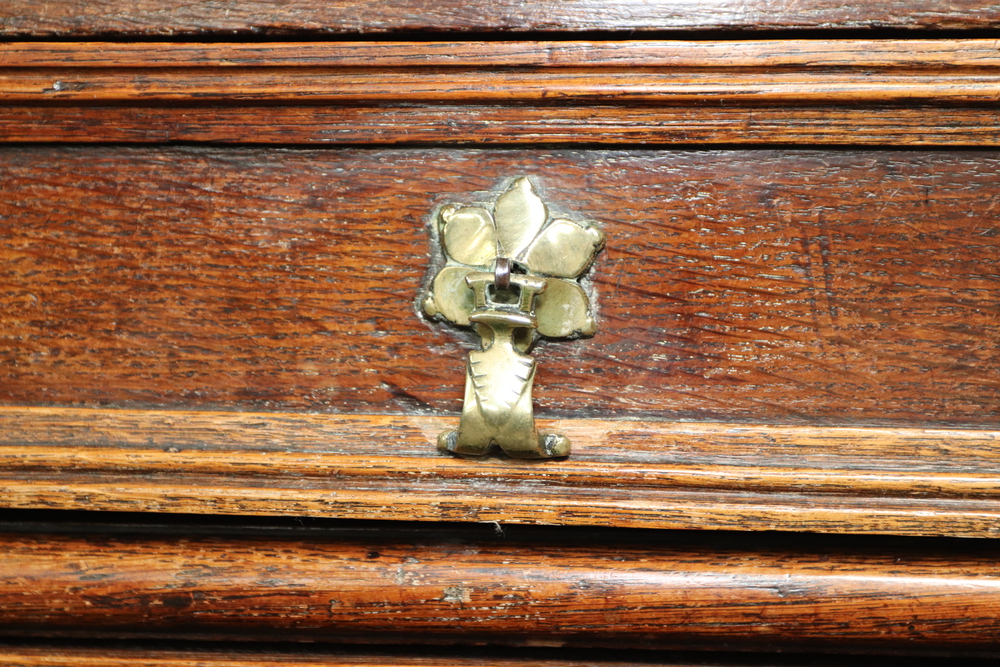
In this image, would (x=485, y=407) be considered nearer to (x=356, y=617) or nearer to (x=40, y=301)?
(x=356, y=617)

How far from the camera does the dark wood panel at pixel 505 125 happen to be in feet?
1.15

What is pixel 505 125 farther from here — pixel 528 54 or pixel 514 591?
pixel 514 591

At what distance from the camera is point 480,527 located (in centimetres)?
41

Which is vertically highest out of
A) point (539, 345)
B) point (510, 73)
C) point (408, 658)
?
point (510, 73)

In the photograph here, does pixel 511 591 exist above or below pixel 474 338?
below

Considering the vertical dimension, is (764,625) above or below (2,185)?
below

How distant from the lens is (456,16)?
361 millimetres

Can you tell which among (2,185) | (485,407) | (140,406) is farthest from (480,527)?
(2,185)

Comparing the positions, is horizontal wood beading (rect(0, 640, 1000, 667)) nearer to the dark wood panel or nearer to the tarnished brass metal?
the tarnished brass metal

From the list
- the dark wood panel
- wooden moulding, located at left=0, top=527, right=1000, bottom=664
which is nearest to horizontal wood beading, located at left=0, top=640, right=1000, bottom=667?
wooden moulding, located at left=0, top=527, right=1000, bottom=664

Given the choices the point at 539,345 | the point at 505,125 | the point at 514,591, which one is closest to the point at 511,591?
the point at 514,591

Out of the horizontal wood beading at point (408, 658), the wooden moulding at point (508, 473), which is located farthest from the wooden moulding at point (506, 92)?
the horizontal wood beading at point (408, 658)

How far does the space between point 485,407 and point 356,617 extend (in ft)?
0.44

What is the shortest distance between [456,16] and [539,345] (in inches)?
6.5
